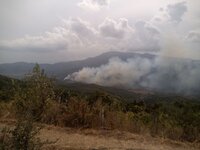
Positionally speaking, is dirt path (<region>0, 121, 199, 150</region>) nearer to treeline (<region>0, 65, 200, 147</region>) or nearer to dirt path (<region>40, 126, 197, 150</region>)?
dirt path (<region>40, 126, 197, 150</region>)

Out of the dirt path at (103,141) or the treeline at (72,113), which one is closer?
the dirt path at (103,141)

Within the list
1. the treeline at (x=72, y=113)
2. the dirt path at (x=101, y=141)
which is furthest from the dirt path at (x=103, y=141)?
the treeline at (x=72, y=113)

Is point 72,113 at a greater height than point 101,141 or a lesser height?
greater

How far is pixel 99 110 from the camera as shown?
16.2m

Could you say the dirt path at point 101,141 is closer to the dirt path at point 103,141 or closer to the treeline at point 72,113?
the dirt path at point 103,141

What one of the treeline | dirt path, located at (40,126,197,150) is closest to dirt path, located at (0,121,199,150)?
dirt path, located at (40,126,197,150)

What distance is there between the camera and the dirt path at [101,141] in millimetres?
12602

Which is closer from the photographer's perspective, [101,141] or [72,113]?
[101,141]

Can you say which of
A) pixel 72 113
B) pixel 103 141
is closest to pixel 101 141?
pixel 103 141

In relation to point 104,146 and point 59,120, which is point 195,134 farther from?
point 59,120

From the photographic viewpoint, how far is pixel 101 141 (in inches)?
530

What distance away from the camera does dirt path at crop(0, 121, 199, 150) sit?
12602 mm

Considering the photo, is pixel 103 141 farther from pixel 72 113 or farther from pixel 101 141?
pixel 72 113

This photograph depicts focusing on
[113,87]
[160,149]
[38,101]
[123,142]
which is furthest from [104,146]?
[113,87]
